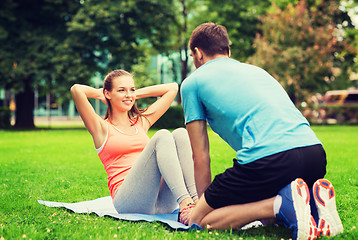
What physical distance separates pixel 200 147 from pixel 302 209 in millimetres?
947

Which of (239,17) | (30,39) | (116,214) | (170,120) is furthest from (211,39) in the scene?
(239,17)

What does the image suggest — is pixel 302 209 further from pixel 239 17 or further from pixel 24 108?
pixel 239 17

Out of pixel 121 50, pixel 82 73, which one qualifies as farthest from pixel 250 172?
pixel 121 50

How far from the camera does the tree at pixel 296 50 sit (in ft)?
80.9

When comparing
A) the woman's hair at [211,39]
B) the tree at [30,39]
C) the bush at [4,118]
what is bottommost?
the bush at [4,118]

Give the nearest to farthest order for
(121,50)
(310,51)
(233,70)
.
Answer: (233,70) < (121,50) < (310,51)

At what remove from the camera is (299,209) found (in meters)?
2.91

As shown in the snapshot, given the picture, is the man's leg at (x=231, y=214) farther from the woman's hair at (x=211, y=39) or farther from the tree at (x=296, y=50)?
the tree at (x=296, y=50)

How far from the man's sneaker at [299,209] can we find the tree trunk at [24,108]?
21.8 metres

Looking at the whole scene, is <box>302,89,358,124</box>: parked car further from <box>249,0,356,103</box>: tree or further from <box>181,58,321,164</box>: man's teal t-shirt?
<box>181,58,321,164</box>: man's teal t-shirt

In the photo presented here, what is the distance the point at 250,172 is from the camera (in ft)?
9.86

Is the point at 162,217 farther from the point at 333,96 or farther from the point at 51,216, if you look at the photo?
the point at 333,96

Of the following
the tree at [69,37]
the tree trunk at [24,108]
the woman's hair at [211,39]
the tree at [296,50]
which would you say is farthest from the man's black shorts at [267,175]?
the tree at [296,50]

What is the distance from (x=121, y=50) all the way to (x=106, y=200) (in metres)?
17.8
